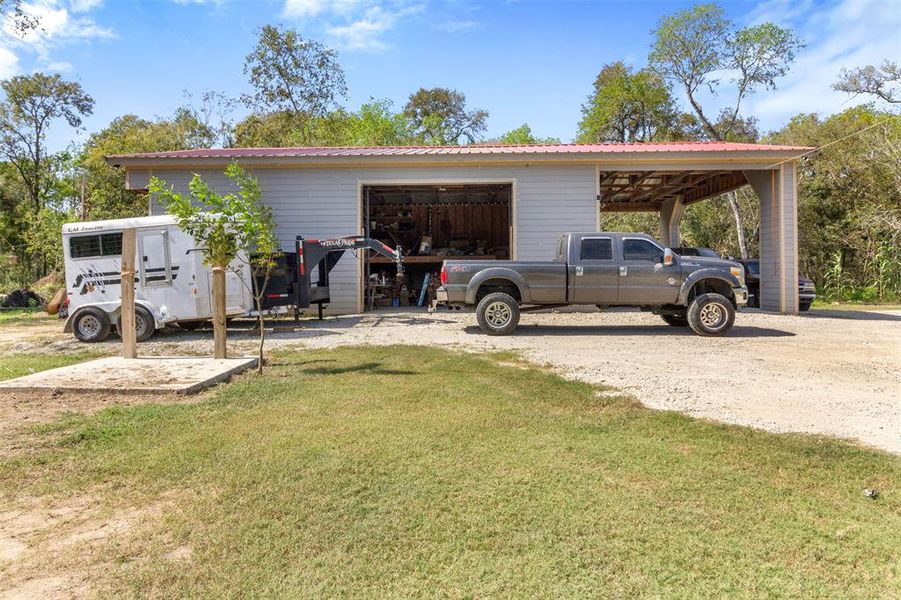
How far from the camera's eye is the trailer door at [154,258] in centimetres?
1016

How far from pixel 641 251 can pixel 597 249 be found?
2.67ft

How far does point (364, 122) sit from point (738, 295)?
32.0 m

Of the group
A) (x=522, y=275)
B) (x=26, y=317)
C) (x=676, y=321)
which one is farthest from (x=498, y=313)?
(x=26, y=317)

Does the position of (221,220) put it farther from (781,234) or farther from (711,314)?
(781,234)

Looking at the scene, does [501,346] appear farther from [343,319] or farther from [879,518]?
[879,518]

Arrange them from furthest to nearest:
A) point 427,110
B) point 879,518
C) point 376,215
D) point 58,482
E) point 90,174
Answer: point 427,110, point 90,174, point 376,215, point 58,482, point 879,518

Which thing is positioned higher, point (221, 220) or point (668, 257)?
point (221, 220)

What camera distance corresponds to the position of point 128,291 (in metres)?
7.75

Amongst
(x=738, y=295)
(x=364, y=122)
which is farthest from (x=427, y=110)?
(x=738, y=295)

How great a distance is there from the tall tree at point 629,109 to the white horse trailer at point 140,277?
91.4 ft

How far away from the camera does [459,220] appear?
20.8 metres

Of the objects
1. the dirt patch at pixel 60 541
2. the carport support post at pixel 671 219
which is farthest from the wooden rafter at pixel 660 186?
the dirt patch at pixel 60 541

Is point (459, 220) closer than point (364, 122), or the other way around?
point (459, 220)

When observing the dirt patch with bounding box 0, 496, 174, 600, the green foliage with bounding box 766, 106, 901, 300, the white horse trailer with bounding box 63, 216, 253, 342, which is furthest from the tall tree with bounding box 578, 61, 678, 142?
the dirt patch with bounding box 0, 496, 174, 600
